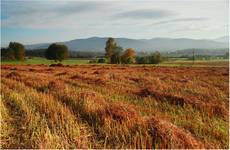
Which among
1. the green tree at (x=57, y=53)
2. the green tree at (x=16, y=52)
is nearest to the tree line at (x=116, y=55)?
the green tree at (x=57, y=53)

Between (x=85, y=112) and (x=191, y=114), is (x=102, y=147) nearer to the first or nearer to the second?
(x=85, y=112)

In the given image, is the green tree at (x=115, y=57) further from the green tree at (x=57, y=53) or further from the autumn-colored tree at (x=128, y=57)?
the green tree at (x=57, y=53)

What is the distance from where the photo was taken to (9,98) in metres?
10.3

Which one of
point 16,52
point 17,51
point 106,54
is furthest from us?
point 16,52

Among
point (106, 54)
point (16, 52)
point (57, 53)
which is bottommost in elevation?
point (106, 54)

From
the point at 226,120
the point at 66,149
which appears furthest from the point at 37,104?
the point at 226,120

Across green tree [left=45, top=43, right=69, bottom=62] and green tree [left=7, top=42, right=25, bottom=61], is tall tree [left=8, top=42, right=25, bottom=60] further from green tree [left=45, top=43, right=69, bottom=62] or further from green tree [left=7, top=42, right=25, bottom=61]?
green tree [left=45, top=43, right=69, bottom=62]

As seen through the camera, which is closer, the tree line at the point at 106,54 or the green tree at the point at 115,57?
the tree line at the point at 106,54

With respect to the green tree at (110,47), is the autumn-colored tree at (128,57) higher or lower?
lower

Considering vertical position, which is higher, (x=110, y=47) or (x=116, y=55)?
(x=110, y=47)

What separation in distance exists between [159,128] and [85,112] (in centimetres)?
260

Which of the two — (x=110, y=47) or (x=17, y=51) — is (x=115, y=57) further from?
(x=17, y=51)

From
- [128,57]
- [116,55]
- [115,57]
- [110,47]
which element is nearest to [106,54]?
[110,47]

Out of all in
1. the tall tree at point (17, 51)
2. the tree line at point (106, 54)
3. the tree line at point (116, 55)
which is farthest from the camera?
the tall tree at point (17, 51)
